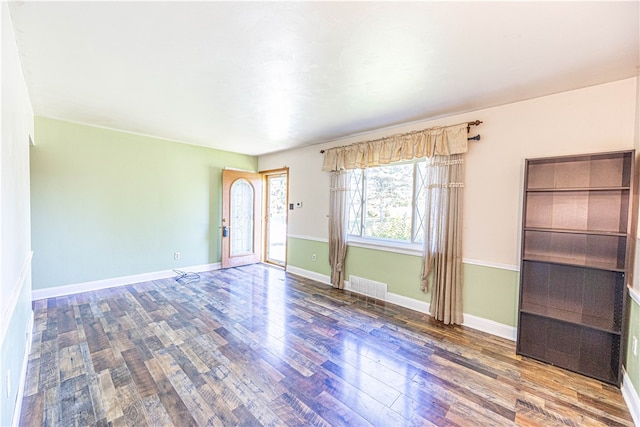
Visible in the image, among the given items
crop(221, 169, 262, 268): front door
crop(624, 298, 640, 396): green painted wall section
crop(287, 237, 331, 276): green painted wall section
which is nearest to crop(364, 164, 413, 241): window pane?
crop(287, 237, 331, 276): green painted wall section

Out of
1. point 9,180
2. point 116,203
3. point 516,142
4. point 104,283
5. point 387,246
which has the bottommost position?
point 104,283

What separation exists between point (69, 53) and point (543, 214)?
4307mm

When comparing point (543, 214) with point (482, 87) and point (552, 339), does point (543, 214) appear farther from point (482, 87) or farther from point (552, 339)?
point (482, 87)

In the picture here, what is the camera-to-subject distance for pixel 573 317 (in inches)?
91.2

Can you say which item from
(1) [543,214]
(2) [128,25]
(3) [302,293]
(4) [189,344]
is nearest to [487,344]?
(1) [543,214]

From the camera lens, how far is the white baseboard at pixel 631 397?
1.72 metres

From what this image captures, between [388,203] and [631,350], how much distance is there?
2.59m

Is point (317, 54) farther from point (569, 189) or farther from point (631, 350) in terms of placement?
point (631, 350)

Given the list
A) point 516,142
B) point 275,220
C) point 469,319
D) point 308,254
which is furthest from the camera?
point 275,220

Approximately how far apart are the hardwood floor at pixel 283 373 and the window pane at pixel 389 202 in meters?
1.12

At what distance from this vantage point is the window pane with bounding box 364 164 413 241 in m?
3.66

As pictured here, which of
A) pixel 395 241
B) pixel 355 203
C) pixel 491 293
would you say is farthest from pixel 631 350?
pixel 355 203

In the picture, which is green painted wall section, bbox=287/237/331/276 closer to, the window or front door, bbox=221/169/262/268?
the window

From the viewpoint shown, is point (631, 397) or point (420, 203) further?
point (420, 203)
